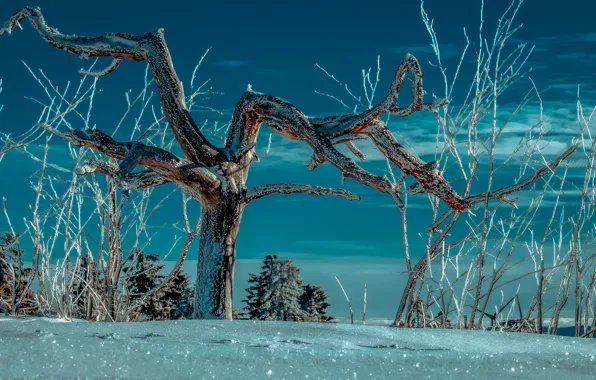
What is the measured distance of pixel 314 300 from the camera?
8.25 m

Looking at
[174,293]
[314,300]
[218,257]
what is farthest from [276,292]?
[218,257]

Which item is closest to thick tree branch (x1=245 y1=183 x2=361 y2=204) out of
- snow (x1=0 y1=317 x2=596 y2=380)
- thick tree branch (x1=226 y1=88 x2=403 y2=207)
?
thick tree branch (x1=226 y1=88 x2=403 y2=207)

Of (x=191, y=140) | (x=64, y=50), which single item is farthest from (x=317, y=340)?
(x=64, y=50)

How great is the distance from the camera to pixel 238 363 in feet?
3.14

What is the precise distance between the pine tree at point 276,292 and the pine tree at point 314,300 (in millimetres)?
261

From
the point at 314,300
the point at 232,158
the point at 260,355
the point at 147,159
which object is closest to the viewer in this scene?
the point at 260,355

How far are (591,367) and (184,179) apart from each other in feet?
9.30

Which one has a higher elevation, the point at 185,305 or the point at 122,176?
the point at 122,176

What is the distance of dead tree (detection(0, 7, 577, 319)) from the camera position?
355cm

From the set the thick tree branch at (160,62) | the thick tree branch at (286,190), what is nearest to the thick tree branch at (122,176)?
the thick tree branch at (160,62)

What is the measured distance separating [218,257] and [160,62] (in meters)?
1.27

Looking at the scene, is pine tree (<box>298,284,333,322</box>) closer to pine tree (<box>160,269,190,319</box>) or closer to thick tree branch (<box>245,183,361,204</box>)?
pine tree (<box>160,269,190,319</box>)

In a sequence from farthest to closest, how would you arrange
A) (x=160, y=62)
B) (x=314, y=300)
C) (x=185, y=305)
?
(x=314, y=300) < (x=185, y=305) < (x=160, y=62)

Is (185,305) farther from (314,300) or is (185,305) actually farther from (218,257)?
(218,257)
